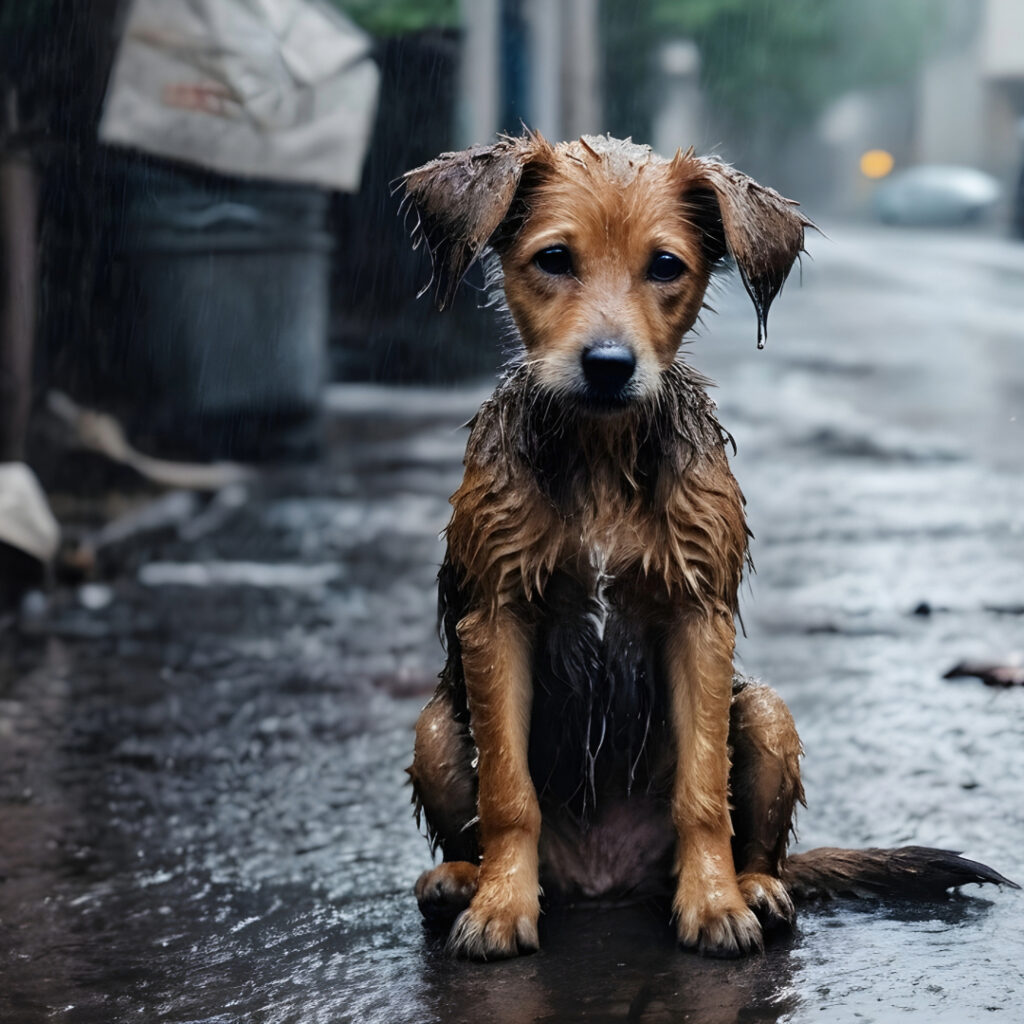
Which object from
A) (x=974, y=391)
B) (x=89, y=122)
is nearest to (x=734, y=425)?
(x=974, y=391)

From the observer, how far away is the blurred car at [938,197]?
27359mm

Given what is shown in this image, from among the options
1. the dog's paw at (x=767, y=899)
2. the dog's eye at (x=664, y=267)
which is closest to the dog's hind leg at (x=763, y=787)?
the dog's paw at (x=767, y=899)

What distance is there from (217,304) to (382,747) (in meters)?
6.47

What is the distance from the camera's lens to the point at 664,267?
3361 mm

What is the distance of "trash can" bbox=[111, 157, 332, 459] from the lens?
Answer: 11.2 m

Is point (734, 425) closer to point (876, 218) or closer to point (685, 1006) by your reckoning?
point (685, 1006)

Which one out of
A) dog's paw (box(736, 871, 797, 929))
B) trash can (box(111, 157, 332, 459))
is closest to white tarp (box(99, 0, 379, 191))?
trash can (box(111, 157, 332, 459))

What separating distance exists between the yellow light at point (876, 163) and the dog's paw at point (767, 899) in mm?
36323

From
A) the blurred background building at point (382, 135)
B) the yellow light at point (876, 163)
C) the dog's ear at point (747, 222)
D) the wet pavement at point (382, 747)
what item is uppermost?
the yellow light at point (876, 163)

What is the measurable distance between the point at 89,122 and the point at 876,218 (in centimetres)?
2259

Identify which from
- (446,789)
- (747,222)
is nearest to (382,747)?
(446,789)

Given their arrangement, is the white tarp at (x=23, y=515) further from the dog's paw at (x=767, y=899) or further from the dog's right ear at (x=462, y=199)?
the dog's paw at (x=767, y=899)

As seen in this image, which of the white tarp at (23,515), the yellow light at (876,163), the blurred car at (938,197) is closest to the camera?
the white tarp at (23,515)

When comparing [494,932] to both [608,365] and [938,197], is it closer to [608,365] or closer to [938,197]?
[608,365]
